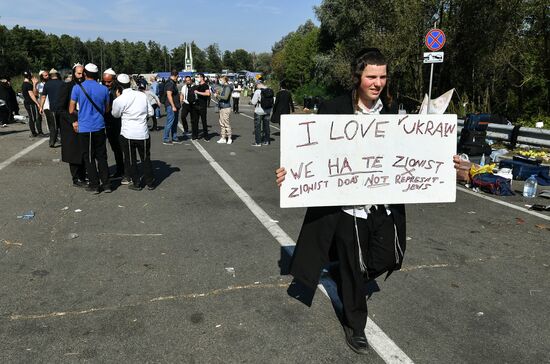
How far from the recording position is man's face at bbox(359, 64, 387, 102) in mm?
2742

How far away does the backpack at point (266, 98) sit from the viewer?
1269 centimetres

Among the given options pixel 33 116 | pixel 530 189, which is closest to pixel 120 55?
pixel 33 116

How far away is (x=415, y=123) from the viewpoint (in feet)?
9.66

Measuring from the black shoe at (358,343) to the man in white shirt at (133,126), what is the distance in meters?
5.23

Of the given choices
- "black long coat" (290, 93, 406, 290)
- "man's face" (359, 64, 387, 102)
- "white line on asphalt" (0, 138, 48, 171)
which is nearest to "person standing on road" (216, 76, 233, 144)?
"white line on asphalt" (0, 138, 48, 171)

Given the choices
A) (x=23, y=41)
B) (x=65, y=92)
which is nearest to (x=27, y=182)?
(x=65, y=92)

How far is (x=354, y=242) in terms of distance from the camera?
2998 millimetres

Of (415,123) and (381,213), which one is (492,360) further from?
(415,123)

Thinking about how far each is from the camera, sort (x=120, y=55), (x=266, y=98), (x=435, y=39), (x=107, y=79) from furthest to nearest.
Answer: (x=120, y=55) → (x=435, y=39) → (x=266, y=98) → (x=107, y=79)

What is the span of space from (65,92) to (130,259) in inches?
152

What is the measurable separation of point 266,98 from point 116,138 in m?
5.43

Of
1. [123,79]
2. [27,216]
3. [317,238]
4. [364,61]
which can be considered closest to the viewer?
[364,61]

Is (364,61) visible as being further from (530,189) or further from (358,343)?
(530,189)

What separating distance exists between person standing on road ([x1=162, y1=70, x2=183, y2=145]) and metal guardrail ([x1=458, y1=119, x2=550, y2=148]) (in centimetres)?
880
